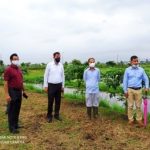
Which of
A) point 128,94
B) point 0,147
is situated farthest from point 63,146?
point 128,94

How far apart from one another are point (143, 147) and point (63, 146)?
164 cm

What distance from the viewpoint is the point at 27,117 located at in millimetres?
11812

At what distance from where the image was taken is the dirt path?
27.4ft

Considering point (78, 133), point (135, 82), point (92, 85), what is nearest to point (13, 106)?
point (78, 133)

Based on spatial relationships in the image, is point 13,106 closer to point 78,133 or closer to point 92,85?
point 78,133

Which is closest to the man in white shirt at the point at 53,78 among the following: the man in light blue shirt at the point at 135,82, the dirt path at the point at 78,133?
the dirt path at the point at 78,133

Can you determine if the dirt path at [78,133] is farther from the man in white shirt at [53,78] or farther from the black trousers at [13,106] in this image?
the man in white shirt at [53,78]

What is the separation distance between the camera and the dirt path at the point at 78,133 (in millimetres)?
8352

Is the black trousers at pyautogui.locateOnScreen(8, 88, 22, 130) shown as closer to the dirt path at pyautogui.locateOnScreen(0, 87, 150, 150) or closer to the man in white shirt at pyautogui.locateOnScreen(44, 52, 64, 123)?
the dirt path at pyautogui.locateOnScreen(0, 87, 150, 150)

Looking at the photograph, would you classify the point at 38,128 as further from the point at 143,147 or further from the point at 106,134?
the point at 143,147

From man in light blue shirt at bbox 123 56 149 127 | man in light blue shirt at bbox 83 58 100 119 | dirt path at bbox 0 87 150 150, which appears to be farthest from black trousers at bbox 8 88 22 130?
man in light blue shirt at bbox 123 56 149 127

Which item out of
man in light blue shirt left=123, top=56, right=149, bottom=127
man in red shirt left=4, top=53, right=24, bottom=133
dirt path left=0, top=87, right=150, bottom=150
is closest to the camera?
dirt path left=0, top=87, right=150, bottom=150

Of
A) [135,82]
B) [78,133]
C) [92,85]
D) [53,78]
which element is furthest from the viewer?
[92,85]

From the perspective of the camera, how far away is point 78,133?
31.1 feet
